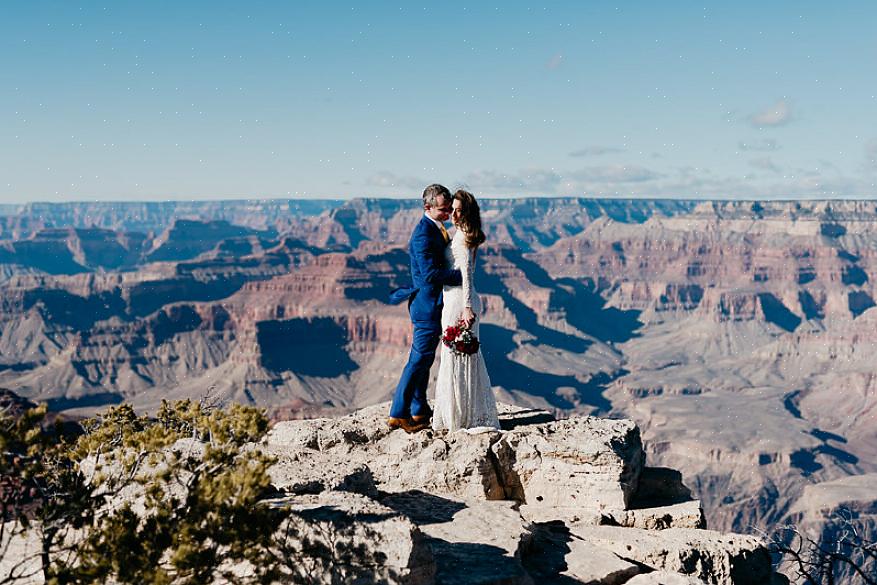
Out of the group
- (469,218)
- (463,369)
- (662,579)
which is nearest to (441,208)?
(469,218)

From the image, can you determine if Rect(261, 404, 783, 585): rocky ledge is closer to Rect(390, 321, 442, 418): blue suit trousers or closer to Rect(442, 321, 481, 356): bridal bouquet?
Rect(390, 321, 442, 418): blue suit trousers

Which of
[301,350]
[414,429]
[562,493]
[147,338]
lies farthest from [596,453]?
A: [147,338]

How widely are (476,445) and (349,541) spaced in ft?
13.5

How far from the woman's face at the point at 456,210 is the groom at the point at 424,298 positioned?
8 cm

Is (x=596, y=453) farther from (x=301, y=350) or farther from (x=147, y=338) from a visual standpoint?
(x=147, y=338)

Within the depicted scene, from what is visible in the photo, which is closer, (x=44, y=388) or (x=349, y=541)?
(x=349, y=541)

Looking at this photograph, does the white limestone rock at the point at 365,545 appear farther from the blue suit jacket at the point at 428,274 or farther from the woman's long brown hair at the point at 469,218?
the woman's long brown hair at the point at 469,218

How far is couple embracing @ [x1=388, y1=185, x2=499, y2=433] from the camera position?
11047 millimetres

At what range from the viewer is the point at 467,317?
11.3 m

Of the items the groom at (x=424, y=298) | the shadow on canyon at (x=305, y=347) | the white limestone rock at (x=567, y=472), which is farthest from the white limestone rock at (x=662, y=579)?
the shadow on canyon at (x=305, y=347)

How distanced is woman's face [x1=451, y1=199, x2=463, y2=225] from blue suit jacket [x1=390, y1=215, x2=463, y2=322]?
31 centimetres

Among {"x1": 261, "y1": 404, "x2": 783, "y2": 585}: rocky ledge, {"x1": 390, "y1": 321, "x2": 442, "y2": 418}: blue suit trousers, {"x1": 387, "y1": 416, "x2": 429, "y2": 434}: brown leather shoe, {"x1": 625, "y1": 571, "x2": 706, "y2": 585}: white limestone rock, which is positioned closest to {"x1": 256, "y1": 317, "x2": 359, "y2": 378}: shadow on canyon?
{"x1": 387, "y1": 416, "x2": 429, "y2": 434}: brown leather shoe

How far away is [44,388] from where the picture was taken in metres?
143

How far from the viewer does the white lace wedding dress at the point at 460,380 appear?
11.4 m
